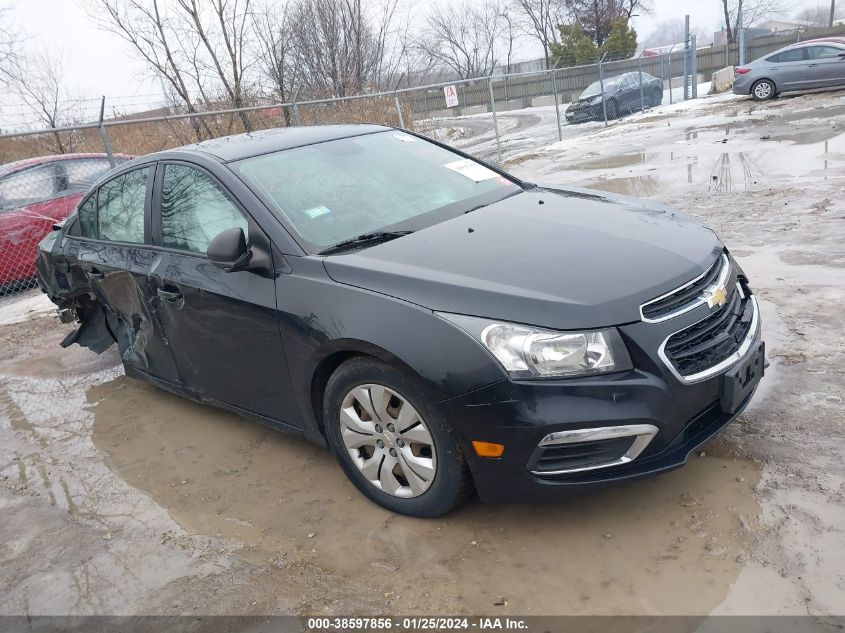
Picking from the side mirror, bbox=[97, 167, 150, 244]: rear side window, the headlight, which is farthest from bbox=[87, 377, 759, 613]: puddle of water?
bbox=[97, 167, 150, 244]: rear side window

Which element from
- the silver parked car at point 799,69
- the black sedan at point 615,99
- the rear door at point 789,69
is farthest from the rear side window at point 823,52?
the black sedan at point 615,99

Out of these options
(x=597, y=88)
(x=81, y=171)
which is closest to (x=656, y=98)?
(x=597, y=88)

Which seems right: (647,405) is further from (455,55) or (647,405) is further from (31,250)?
(455,55)

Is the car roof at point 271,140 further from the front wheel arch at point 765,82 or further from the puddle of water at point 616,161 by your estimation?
the front wheel arch at point 765,82

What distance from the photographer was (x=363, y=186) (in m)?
3.81

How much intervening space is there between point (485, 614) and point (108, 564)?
1784 millimetres

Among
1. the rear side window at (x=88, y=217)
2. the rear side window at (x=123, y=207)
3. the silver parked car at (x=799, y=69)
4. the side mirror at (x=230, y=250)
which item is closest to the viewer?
the side mirror at (x=230, y=250)

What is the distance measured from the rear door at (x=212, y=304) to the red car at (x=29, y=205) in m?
5.75

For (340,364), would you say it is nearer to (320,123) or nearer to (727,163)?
(727,163)

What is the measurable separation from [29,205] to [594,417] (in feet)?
28.7

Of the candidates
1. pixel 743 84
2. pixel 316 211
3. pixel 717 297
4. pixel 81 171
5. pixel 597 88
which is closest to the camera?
pixel 717 297

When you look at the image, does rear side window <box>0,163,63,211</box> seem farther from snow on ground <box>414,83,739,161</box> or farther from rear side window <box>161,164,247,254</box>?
snow on ground <box>414,83,739,161</box>

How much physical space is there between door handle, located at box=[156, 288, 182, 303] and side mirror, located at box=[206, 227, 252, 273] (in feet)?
2.19

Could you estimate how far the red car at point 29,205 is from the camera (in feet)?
28.8
